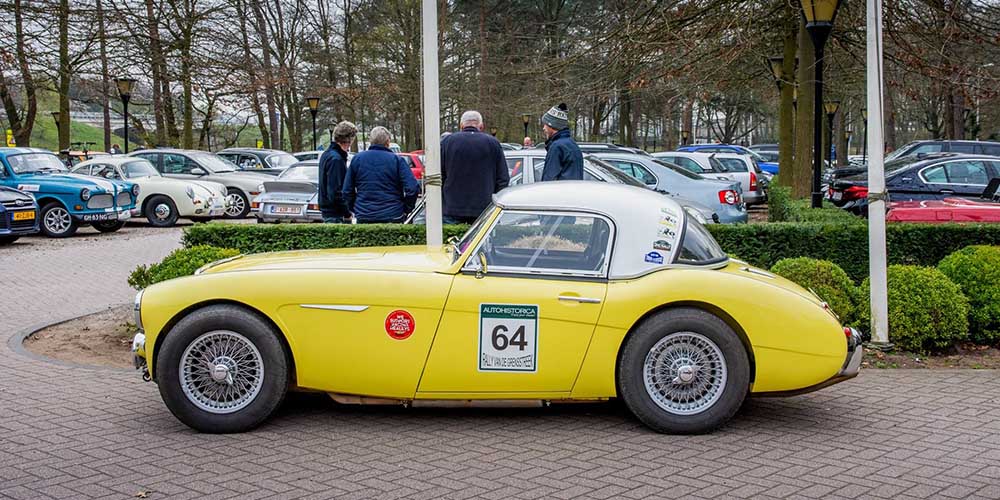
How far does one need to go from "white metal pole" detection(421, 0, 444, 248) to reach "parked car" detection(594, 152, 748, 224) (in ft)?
26.9

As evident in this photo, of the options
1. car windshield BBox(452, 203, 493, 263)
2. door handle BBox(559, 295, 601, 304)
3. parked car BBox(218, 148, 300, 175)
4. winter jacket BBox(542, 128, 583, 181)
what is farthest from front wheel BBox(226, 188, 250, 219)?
door handle BBox(559, 295, 601, 304)

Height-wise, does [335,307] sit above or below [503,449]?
above

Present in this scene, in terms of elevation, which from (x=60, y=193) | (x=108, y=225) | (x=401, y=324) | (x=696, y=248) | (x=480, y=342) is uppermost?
(x=60, y=193)

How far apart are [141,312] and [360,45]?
1508 inches

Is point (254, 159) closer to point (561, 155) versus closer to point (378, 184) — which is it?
point (378, 184)

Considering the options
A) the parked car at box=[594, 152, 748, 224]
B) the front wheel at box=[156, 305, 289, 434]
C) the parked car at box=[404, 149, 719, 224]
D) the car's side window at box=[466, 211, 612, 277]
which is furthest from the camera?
the parked car at box=[594, 152, 748, 224]

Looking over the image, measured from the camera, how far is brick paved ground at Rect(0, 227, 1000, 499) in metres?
4.98

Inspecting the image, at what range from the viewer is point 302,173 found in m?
21.2

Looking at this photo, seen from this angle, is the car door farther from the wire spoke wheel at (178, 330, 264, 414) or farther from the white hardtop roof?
the wire spoke wheel at (178, 330, 264, 414)

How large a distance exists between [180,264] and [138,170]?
14753 millimetres

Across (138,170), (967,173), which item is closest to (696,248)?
(967,173)

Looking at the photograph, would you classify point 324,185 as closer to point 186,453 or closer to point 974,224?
point 186,453

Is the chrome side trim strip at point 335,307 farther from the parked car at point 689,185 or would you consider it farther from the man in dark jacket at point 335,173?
the parked car at point 689,185

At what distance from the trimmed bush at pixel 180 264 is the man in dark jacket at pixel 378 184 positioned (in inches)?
66.5
